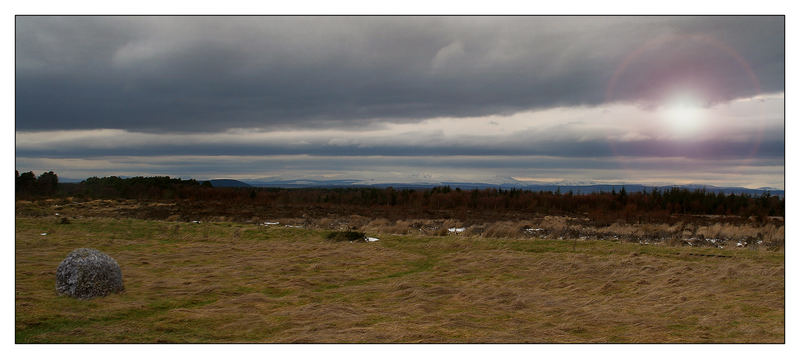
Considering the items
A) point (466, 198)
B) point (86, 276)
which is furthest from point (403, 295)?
point (466, 198)

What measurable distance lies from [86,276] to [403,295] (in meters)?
7.17

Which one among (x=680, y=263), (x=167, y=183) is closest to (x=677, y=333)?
(x=680, y=263)

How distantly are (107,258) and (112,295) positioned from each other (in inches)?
36.2

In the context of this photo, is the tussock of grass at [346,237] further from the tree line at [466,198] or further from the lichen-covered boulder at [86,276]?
the tree line at [466,198]

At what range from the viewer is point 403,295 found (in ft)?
38.5

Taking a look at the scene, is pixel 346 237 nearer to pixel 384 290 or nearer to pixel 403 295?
pixel 384 290

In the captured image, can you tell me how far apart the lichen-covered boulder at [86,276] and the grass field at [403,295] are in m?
0.30

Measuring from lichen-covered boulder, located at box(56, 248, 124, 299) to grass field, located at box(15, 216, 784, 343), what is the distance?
298 mm

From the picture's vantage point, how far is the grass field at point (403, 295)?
28.1ft

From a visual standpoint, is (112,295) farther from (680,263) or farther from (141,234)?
(680,263)

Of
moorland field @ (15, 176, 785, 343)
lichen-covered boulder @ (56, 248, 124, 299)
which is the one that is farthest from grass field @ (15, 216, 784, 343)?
lichen-covered boulder @ (56, 248, 124, 299)

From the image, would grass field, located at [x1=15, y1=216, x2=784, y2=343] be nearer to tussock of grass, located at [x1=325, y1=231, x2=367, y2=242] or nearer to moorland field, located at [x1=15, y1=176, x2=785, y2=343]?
moorland field, located at [x1=15, y1=176, x2=785, y2=343]

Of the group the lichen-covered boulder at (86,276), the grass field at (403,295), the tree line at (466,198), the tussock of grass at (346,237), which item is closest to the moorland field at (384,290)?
the grass field at (403,295)

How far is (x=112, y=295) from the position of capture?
10.7 m
